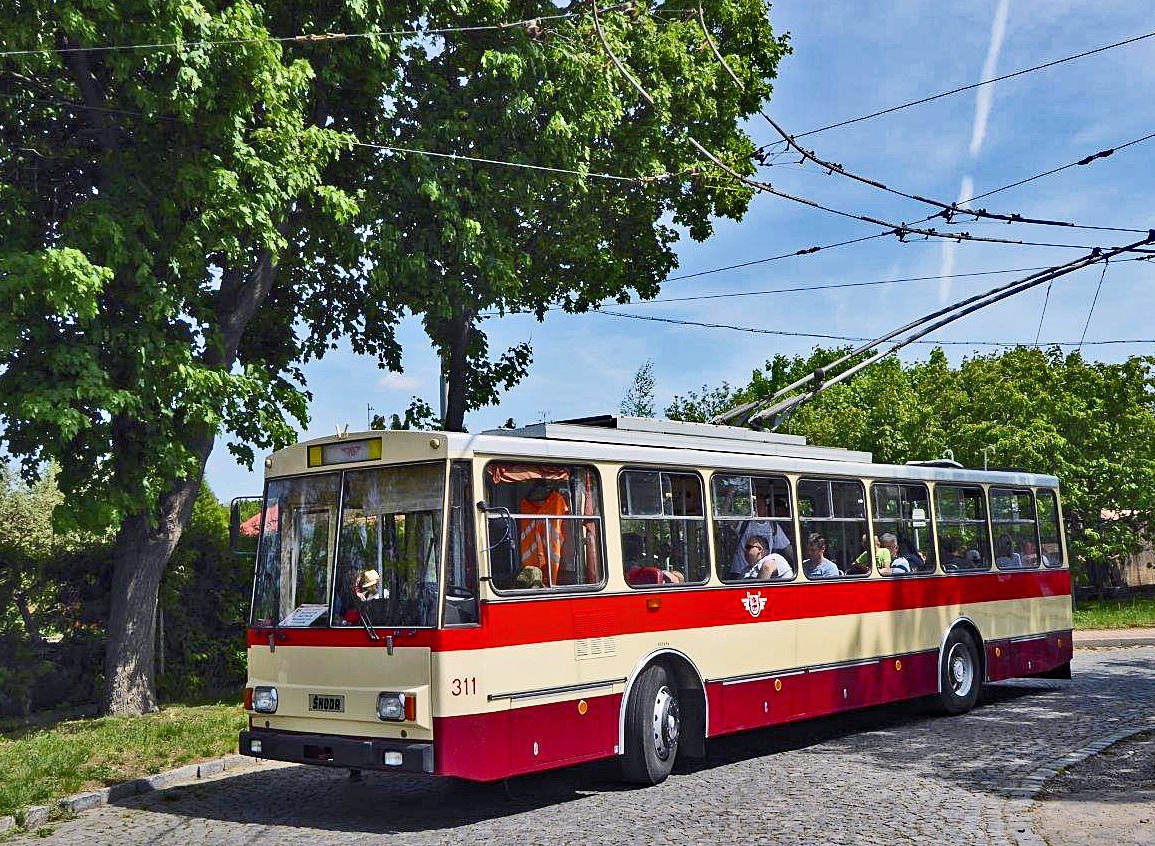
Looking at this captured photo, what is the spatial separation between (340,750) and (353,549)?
150 cm

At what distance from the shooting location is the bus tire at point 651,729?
11.0 m

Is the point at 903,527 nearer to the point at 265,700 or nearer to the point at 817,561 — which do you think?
the point at 817,561

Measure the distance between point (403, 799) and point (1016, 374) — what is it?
119 ft

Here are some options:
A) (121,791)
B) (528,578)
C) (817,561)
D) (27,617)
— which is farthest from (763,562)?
(27,617)

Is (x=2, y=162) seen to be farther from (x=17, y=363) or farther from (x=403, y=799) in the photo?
(x=403, y=799)

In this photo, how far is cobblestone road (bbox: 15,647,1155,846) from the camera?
29.9ft

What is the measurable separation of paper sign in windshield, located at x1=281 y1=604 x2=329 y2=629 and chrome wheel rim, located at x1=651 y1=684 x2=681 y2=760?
2953 millimetres

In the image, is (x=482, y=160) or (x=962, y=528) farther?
(x=482, y=160)

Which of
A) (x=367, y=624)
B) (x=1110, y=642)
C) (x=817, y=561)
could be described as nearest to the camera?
(x=367, y=624)

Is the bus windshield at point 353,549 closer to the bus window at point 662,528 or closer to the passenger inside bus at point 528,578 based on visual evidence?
the passenger inside bus at point 528,578

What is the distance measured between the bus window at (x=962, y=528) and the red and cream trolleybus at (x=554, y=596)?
174 cm

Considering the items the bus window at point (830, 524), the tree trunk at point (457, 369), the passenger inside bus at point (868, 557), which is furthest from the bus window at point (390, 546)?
the tree trunk at point (457, 369)

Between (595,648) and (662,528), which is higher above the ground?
(662,528)

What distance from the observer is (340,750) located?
9781 mm
